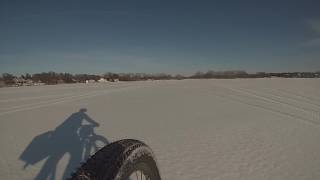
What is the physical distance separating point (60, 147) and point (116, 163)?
508 centimetres

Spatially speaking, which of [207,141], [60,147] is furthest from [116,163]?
[207,141]

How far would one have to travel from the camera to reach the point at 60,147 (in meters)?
6.86

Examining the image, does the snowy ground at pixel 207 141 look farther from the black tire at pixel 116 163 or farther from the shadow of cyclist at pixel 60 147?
the black tire at pixel 116 163

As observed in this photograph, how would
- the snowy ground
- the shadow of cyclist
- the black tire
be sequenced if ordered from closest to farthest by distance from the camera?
the black tire, the snowy ground, the shadow of cyclist

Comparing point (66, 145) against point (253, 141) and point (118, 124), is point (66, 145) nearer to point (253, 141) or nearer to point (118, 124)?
point (118, 124)

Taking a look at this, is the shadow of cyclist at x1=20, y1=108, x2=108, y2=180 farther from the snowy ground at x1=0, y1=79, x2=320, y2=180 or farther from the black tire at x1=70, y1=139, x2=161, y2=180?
the black tire at x1=70, y1=139, x2=161, y2=180

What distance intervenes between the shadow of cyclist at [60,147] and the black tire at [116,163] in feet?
9.17

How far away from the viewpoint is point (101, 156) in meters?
2.24

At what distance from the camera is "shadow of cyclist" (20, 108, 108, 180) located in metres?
5.52

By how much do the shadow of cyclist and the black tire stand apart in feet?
9.17

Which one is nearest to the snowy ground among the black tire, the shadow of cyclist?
the shadow of cyclist

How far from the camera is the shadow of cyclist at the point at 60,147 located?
5522 mm

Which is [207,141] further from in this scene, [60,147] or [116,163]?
[116,163]

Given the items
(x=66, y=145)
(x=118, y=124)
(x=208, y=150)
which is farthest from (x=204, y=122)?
(x=66, y=145)
